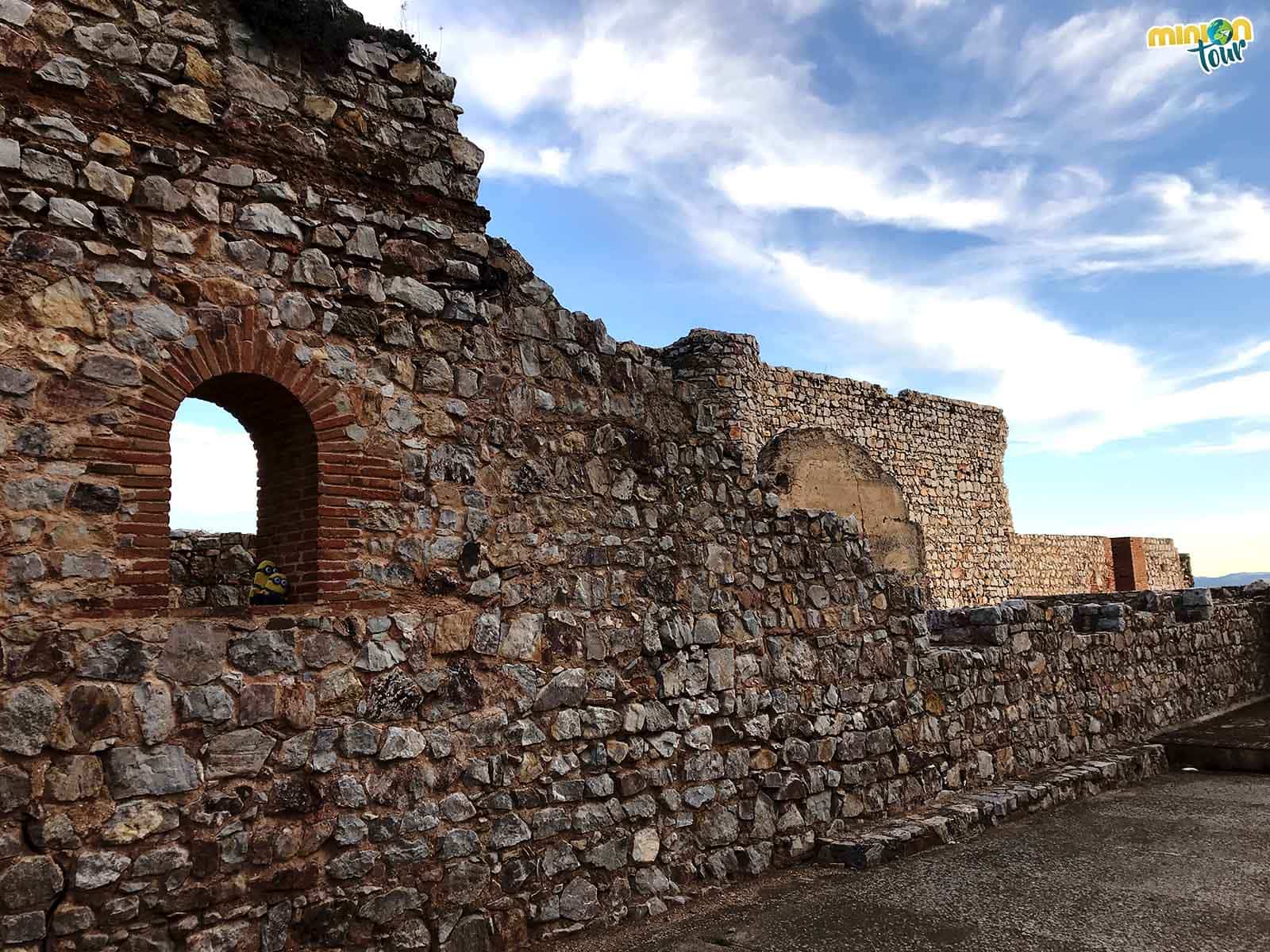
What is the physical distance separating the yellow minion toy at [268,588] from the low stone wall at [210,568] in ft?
3.28

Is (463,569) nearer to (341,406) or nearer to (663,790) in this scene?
(341,406)

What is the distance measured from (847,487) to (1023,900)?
10.2 m

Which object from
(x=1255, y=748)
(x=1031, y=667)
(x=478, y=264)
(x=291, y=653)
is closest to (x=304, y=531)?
(x=291, y=653)

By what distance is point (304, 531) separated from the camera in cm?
423

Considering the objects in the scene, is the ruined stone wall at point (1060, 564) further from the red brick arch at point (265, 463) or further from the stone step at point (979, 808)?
the red brick arch at point (265, 463)

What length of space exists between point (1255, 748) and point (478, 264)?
A: 27.1 feet

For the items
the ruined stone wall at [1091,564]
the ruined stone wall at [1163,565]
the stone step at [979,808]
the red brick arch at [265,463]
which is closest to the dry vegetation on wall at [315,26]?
the red brick arch at [265,463]

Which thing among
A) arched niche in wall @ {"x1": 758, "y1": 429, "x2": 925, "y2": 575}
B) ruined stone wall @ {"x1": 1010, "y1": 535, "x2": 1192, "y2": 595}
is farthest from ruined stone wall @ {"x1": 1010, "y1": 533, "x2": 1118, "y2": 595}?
arched niche in wall @ {"x1": 758, "y1": 429, "x2": 925, "y2": 575}

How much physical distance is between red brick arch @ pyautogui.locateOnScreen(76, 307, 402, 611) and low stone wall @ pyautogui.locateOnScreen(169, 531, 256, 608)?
3.17 ft

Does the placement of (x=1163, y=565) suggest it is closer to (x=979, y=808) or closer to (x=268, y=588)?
(x=979, y=808)

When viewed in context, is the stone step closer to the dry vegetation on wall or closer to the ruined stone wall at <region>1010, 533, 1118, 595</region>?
the dry vegetation on wall

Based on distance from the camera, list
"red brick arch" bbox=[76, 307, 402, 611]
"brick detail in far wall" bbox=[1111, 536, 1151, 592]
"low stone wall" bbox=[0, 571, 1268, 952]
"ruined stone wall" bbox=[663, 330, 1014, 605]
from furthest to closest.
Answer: "brick detail in far wall" bbox=[1111, 536, 1151, 592] → "ruined stone wall" bbox=[663, 330, 1014, 605] → "red brick arch" bbox=[76, 307, 402, 611] → "low stone wall" bbox=[0, 571, 1268, 952]

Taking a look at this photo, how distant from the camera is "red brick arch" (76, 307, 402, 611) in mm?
3672

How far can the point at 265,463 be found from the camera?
4.44m
